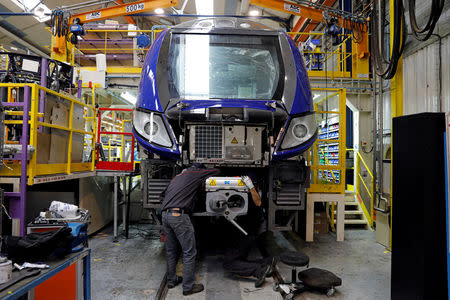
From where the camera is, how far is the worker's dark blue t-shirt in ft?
9.64

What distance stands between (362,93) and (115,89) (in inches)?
238

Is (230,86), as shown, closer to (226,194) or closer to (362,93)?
(226,194)

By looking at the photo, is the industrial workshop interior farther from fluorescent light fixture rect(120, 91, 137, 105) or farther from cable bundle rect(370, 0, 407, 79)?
fluorescent light fixture rect(120, 91, 137, 105)

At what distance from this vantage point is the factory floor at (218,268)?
9.71ft

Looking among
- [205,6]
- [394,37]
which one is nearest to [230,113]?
[394,37]

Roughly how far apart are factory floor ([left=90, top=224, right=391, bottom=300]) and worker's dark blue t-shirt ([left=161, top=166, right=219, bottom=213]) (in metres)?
0.94

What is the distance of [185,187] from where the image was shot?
116 inches

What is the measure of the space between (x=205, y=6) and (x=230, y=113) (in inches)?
248

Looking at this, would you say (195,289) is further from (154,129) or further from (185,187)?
(154,129)

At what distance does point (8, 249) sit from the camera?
6.12 feet

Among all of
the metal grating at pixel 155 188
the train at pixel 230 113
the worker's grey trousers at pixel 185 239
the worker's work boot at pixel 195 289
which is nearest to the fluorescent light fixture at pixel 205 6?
the train at pixel 230 113

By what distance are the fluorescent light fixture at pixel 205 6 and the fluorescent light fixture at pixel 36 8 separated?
4120mm

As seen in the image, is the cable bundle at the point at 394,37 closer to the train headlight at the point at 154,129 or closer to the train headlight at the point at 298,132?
the train headlight at the point at 298,132

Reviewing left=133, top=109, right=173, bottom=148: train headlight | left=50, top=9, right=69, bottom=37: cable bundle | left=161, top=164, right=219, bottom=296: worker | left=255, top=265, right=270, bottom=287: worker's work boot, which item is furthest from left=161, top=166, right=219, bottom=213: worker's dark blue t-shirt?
left=50, top=9, right=69, bottom=37: cable bundle
